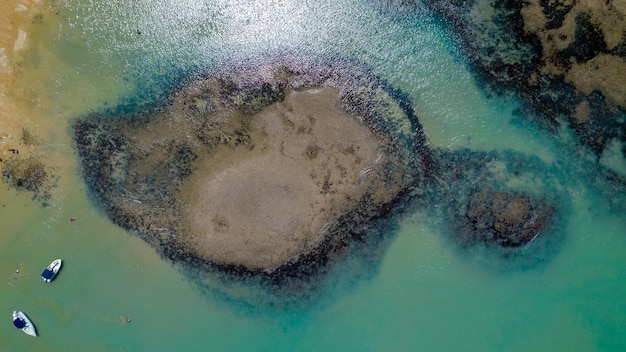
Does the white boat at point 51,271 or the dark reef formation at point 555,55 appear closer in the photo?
the dark reef formation at point 555,55

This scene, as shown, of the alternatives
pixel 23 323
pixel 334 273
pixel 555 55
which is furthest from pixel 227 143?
pixel 555 55

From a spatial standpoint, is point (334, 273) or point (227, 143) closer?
point (227, 143)

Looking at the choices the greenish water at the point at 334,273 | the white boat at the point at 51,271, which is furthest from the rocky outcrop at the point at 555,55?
the white boat at the point at 51,271

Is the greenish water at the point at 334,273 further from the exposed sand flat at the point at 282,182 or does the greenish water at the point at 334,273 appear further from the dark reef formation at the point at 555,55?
the exposed sand flat at the point at 282,182

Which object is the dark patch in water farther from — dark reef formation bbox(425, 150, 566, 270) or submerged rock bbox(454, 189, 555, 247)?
submerged rock bbox(454, 189, 555, 247)

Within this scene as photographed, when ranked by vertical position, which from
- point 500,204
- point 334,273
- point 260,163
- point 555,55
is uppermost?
point 555,55

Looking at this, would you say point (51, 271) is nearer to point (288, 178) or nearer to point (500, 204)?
point (288, 178)

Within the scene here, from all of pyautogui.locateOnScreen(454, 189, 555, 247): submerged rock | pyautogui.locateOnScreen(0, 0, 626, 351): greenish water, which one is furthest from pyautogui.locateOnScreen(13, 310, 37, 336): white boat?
pyautogui.locateOnScreen(454, 189, 555, 247): submerged rock
